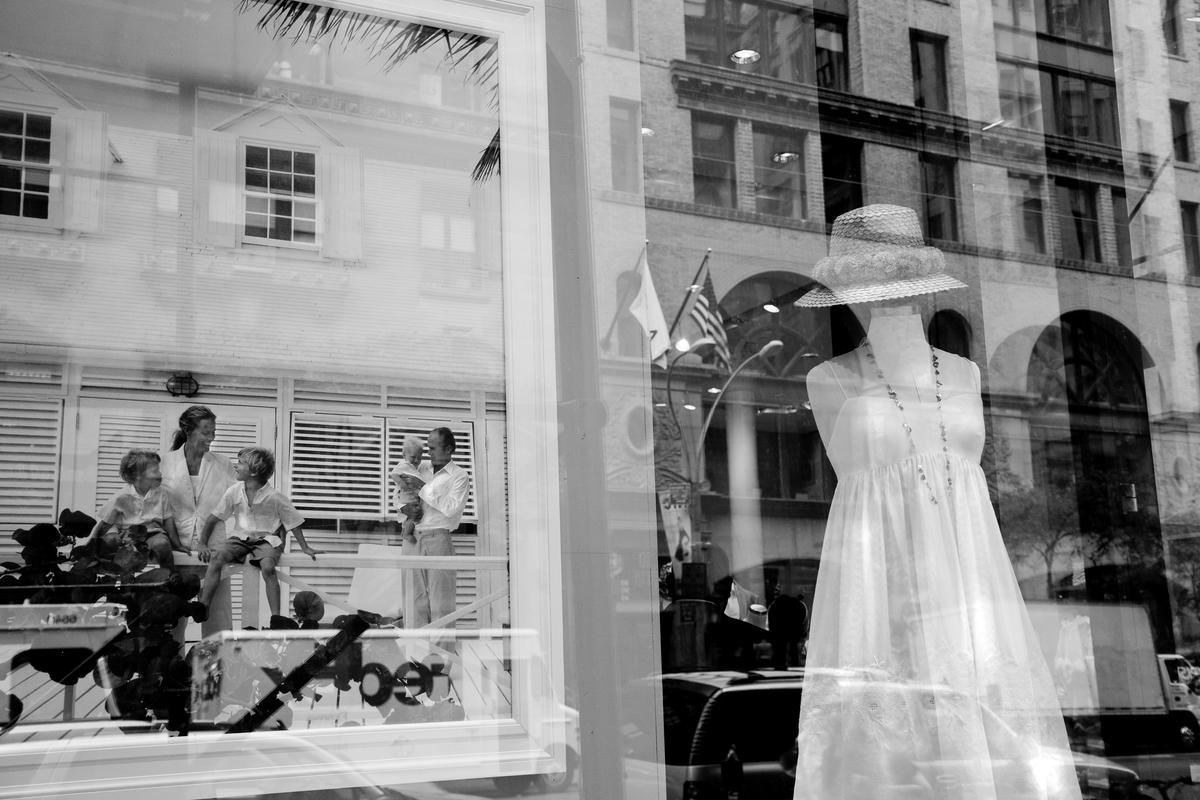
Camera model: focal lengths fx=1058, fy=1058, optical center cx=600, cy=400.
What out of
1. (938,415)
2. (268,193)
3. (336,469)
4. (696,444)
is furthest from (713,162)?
(336,469)

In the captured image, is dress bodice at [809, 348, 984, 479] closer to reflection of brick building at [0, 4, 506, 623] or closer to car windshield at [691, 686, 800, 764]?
car windshield at [691, 686, 800, 764]

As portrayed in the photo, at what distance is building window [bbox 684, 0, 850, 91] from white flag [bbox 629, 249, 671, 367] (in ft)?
1.82

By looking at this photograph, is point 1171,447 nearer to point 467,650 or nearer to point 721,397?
point 721,397

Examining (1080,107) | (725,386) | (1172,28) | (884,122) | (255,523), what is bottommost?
(255,523)

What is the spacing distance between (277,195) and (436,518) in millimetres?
620

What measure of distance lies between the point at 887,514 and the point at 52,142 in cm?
167

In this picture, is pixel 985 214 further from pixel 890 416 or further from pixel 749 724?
pixel 749 724

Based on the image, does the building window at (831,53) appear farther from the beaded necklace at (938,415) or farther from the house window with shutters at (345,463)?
the house window with shutters at (345,463)

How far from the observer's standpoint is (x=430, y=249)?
6.23 ft

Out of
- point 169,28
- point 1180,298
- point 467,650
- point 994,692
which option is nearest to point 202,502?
point 467,650

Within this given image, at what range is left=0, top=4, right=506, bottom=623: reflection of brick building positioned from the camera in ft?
5.41

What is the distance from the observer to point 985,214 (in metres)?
2.84

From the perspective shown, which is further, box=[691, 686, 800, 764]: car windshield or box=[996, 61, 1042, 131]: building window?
box=[996, 61, 1042, 131]: building window

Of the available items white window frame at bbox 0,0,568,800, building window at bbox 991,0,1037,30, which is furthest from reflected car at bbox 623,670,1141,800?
building window at bbox 991,0,1037,30
